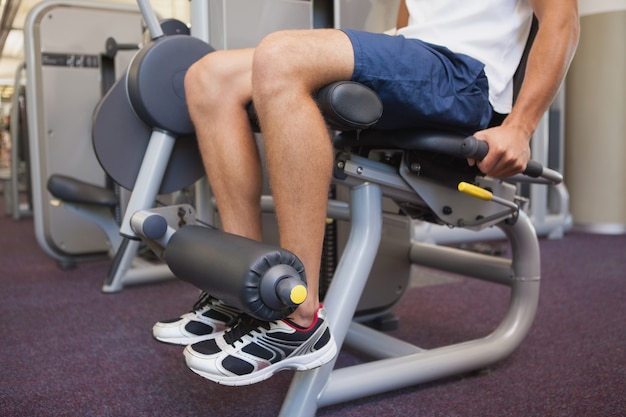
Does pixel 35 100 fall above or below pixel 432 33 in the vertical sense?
below

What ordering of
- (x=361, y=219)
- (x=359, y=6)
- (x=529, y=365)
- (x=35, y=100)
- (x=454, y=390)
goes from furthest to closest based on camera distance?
(x=35, y=100) → (x=359, y=6) → (x=529, y=365) → (x=454, y=390) → (x=361, y=219)

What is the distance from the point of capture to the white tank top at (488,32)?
3.73 feet

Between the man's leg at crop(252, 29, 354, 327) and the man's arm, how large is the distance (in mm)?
326

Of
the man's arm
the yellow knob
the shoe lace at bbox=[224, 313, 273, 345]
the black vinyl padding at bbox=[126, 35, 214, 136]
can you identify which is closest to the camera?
the yellow knob

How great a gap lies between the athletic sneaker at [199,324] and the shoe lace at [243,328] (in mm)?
58

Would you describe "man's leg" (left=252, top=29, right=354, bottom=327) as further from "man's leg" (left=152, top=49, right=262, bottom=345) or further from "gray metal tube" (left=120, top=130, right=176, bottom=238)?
"gray metal tube" (left=120, top=130, right=176, bottom=238)

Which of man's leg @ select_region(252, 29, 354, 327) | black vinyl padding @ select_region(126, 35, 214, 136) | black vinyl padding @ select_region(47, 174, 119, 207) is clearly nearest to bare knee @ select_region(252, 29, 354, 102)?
man's leg @ select_region(252, 29, 354, 327)

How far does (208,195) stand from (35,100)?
150cm

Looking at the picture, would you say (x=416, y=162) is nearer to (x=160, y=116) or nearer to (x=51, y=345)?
(x=160, y=116)

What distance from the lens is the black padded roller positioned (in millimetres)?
827

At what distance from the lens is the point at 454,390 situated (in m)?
1.24

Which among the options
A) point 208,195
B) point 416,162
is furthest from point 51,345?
point 416,162

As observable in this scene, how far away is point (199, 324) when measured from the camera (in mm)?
1041

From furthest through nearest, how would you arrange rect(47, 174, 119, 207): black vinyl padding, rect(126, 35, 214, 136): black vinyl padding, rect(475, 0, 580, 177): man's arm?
rect(47, 174, 119, 207): black vinyl padding, rect(126, 35, 214, 136): black vinyl padding, rect(475, 0, 580, 177): man's arm
